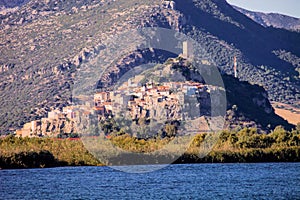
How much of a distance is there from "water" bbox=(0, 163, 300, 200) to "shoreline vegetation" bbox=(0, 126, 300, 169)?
2.21 metres

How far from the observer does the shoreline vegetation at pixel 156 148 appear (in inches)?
2261

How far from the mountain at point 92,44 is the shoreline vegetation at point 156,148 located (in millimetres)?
43963

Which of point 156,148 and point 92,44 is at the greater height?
point 92,44

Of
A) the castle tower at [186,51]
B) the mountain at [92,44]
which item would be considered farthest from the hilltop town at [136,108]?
the mountain at [92,44]

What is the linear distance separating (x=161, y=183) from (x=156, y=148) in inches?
659

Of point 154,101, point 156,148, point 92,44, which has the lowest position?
point 156,148

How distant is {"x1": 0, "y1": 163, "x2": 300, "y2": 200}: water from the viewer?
4044cm

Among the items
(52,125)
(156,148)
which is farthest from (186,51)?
(156,148)

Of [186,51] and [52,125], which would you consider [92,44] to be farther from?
[52,125]

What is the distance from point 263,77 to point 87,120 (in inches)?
2319

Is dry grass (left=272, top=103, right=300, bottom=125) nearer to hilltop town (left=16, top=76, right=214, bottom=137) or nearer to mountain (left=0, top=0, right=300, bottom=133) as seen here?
mountain (left=0, top=0, right=300, bottom=133)

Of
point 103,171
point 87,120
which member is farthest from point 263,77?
point 103,171

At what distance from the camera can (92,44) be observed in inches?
4990

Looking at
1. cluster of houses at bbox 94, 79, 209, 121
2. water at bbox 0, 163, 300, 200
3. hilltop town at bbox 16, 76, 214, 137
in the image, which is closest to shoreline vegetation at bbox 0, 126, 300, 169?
water at bbox 0, 163, 300, 200
